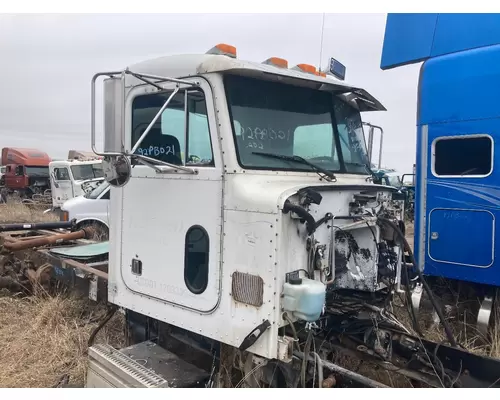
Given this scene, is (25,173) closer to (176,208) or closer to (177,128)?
(177,128)

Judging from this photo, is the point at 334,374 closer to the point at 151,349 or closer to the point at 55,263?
the point at 151,349

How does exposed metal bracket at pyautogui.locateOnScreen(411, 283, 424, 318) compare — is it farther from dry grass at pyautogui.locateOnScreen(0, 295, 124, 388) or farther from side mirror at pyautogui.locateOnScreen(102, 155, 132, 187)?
side mirror at pyautogui.locateOnScreen(102, 155, 132, 187)

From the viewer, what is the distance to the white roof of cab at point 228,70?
309 centimetres

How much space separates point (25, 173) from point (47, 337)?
872 inches

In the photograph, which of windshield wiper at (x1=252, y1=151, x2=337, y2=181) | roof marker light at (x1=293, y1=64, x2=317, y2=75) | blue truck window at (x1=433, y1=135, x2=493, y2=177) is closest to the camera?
windshield wiper at (x1=252, y1=151, x2=337, y2=181)

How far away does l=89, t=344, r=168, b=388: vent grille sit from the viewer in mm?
2994

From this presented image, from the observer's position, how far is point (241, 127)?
10.4ft

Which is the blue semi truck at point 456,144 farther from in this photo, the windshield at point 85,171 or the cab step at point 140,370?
the windshield at point 85,171

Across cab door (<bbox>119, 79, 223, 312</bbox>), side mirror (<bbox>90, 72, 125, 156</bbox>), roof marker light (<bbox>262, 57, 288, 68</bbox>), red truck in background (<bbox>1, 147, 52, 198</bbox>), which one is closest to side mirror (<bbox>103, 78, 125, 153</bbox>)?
side mirror (<bbox>90, 72, 125, 156</bbox>)

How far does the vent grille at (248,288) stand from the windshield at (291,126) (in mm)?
734

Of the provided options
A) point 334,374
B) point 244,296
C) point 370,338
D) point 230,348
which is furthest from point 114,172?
point 370,338

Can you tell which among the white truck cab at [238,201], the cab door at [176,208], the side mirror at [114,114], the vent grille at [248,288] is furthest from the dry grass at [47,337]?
the side mirror at [114,114]

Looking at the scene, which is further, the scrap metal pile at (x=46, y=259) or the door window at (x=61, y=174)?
the door window at (x=61, y=174)

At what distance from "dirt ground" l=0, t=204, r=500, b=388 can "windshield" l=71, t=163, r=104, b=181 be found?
34.2ft
